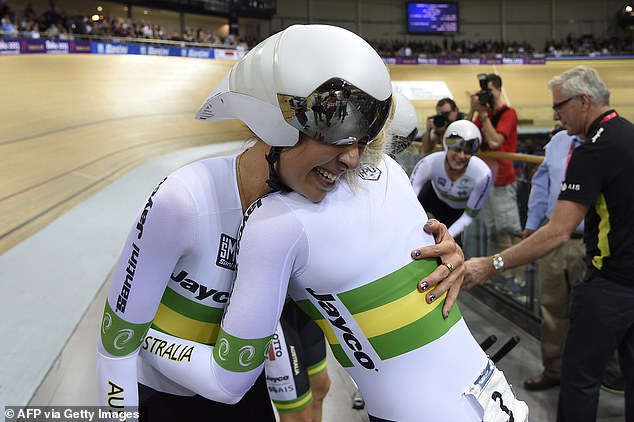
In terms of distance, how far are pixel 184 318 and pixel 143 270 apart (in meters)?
0.22

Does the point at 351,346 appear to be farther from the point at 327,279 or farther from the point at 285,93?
the point at 285,93

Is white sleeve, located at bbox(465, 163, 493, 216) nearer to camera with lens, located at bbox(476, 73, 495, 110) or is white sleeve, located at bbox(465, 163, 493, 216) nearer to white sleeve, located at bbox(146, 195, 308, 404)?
camera with lens, located at bbox(476, 73, 495, 110)

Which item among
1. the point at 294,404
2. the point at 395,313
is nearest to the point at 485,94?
the point at 294,404

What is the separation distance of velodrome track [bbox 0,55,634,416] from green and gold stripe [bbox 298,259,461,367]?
0.51 m

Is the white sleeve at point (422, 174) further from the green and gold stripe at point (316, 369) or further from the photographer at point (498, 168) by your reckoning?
the green and gold stripe at point (316, 369)

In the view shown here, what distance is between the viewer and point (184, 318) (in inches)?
52.6

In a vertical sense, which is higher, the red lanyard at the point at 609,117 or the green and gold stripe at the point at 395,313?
the red lanyard at the point at 609,117

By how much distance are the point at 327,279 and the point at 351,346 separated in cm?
18

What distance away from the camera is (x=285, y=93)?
1.04m

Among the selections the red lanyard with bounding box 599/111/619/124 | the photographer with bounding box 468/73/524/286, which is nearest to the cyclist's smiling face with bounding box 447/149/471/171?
the photographer with bounding box 468/73/524/286

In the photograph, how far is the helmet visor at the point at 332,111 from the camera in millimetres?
1007

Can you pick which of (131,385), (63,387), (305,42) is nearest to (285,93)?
(305,42)

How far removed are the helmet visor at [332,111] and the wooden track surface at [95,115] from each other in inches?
13.5

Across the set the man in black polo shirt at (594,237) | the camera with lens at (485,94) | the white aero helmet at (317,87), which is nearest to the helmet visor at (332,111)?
the white aero helmet at (317,87)
